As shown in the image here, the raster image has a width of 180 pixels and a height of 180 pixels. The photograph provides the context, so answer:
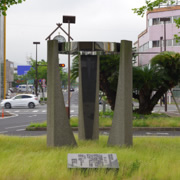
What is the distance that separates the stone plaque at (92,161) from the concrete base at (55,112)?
2.71 meters

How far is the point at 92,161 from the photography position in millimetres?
7574

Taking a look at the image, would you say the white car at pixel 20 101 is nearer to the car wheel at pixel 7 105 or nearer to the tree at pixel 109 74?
the car wheel at pixel 7 105

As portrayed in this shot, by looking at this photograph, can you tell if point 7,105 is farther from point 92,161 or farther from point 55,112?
point 92,161

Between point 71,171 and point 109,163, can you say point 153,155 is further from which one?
point 71,171

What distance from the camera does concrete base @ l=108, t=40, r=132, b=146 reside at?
10570 mm

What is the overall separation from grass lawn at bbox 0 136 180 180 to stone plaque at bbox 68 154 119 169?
14 centimetres

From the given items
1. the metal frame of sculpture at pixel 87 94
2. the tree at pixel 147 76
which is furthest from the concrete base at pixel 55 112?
the tree at pixel 147 76

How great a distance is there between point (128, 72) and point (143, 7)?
4638mm

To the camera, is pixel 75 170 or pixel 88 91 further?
pixel 88 91

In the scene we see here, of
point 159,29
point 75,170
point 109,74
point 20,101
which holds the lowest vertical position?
point 75,170

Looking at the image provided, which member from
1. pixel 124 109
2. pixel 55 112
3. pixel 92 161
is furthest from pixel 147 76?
pixel 92 161

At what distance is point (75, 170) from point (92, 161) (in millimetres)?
489

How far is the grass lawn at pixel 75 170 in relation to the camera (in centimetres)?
706

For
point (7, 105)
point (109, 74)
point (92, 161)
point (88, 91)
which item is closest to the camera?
point (92, 161)
